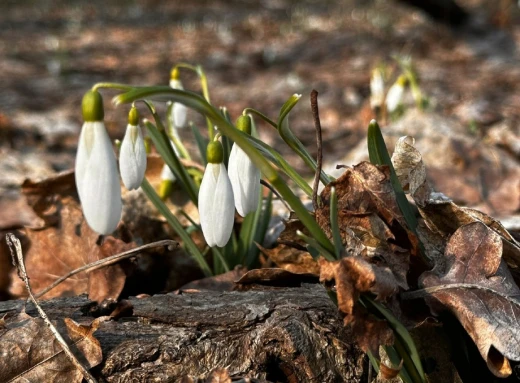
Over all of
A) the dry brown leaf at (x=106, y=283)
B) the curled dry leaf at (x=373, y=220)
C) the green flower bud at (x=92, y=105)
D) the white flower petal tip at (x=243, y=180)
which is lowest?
the dry brown leaf at (x=106, y=283)

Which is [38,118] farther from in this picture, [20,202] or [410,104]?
[410,104]

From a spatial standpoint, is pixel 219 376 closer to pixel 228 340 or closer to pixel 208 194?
pixel 228 340

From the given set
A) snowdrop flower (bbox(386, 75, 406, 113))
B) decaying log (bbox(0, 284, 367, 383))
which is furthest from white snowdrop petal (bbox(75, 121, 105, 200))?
snowdrop flower (bbox(386, 75, 406, 113))

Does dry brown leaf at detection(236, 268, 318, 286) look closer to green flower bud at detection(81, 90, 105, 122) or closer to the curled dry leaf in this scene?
the curled dry leaf

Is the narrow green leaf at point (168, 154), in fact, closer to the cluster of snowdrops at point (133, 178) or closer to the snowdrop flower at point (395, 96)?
the cluster of snowdrops at point (133, 178)

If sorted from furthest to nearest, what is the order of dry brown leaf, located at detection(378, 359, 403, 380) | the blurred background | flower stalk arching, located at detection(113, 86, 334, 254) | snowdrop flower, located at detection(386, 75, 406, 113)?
snowdrop flower, located at detection(386, 75, 406, 113) → the blurred background → dry brown leaf, located at detection(378, 359, 403, 380) → flower stalk arching, located at detection(113, 86, 334, 254)

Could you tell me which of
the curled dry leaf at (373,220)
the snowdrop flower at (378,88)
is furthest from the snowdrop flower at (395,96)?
the curled dry leaf at (373,220)
